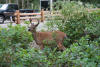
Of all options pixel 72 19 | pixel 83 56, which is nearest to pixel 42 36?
pixel 72 19

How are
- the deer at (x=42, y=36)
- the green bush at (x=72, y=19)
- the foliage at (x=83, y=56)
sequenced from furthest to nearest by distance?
1. the green bush at (x=72, y=19)
2. the deer at (x=42, y=36)
3. the foliage at (x=83, y=56)

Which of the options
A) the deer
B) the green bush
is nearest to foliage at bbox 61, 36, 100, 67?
the deer

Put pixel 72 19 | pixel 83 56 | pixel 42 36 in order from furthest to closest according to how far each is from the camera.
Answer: pixel 72 19 < pixel 42 36 < pixel 83 56

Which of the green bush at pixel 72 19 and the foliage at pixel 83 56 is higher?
the foliage at pixel 83 56

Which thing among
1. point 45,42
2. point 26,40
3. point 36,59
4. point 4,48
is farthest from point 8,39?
point 45,42

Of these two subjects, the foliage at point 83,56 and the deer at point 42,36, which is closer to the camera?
the foliage at point 83,56

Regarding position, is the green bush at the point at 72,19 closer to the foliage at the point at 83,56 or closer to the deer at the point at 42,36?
the deer at the point at 42,36

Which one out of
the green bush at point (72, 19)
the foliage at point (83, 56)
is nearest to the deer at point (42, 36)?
the green bush at point (72, 19)

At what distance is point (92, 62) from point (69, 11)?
5.81 meters

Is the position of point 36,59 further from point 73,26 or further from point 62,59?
point 73,26

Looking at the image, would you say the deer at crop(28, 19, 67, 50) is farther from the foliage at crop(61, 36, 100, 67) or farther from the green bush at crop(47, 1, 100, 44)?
the foliage at crop(61, 36, 100, 67)

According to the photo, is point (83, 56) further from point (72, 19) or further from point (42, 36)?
point (72, 19)

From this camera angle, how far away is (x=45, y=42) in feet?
22.5

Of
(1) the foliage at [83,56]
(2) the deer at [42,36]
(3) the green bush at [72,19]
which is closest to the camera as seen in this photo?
(1) the foliage at [83,56]
